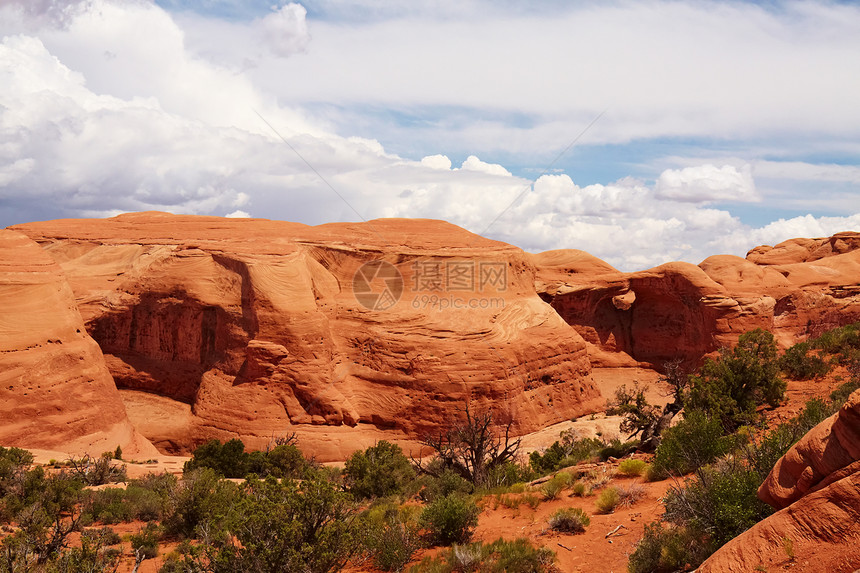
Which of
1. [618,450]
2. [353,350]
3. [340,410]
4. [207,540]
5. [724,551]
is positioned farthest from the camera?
[353,350]

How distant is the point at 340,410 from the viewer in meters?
20.7

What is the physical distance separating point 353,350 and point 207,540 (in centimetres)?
1465

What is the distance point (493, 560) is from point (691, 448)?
174 inches

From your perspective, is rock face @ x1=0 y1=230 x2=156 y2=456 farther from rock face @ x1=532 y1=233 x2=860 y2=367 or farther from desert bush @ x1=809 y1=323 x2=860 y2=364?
rock face @ x1=532 y1=233 x2=860 y2=367

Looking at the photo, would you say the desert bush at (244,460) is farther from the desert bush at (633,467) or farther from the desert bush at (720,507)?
the desert bush at (720,507)

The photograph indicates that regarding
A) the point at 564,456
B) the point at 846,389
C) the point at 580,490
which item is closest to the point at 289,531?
the point at 580,490

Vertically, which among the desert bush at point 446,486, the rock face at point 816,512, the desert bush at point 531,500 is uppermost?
the rock face at point 816,512

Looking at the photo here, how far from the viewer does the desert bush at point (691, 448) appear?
32.3 ft

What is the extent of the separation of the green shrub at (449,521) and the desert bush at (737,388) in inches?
283

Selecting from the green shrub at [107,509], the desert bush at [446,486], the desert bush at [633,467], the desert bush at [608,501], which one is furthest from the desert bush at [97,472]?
the desert bush at [633,467]

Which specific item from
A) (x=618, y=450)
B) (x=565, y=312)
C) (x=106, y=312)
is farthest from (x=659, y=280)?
(x=106, y=312)

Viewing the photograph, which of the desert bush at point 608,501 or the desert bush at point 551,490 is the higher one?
the desert bush at point 608,501

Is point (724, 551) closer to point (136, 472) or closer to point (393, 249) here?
point (136, 472)

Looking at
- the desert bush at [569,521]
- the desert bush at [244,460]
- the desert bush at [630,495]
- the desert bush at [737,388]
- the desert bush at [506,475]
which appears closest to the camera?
the desert bush at [569,521]
